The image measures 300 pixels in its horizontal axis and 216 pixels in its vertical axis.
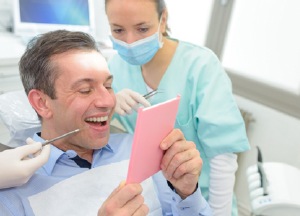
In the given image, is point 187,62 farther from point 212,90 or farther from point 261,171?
point 261,171

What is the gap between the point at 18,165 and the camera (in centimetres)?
84

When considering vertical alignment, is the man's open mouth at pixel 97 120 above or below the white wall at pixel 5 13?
above

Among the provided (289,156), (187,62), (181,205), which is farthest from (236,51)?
(181,205)

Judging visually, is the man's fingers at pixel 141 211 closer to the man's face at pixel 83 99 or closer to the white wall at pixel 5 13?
the man's face at pixel 83 99

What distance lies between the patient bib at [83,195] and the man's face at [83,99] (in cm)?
11

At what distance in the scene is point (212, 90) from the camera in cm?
123

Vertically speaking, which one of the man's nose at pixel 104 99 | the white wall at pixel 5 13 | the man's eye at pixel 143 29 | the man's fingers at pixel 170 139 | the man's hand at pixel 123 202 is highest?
the man's eye at pixel 143 29

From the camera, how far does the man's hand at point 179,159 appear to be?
800 millimetres

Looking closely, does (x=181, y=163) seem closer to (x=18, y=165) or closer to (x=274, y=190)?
(x=18, y=165)

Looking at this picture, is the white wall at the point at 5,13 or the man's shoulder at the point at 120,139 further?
the white wall at the point at 5,13

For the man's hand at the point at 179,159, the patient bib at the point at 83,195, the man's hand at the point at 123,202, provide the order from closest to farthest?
1. the man's hand at the point at 123,202
2. the man's hand at the point at 179,159
3. the patient bib at the point at 83,195

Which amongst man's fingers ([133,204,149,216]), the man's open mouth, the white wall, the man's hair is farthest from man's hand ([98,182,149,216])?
the white wall

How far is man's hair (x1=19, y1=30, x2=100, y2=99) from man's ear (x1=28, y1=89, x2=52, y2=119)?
2cm

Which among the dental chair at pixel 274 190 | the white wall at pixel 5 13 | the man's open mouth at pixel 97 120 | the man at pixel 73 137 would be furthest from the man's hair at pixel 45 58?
the white wall at pixel 5 13
